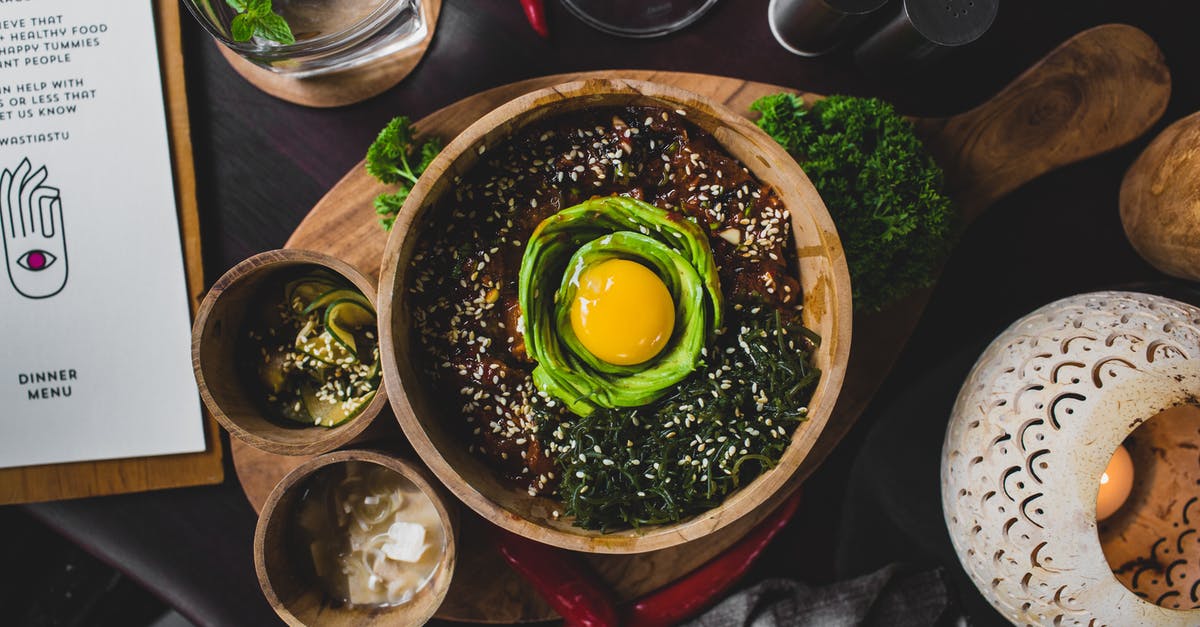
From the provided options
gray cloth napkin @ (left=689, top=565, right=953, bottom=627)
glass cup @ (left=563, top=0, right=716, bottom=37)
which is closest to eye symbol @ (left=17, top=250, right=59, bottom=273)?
glass cup @ (left=563, top=0, right=716, bottom=37)

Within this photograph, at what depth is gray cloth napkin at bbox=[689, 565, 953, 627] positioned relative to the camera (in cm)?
243

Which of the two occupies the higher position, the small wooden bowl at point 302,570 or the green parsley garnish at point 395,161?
the green parsley garnish at point 395,161

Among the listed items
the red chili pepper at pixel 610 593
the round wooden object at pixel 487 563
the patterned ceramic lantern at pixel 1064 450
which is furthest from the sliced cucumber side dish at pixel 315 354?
the patterned ceramic lantern at pixel 1064 450

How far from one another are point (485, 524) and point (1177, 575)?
2080 millimetres

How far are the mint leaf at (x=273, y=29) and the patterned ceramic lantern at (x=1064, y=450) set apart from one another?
230cm

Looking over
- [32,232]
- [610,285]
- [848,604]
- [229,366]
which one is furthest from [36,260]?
[848,604]

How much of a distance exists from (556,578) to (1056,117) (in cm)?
222

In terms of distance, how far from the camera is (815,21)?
2.28 meters

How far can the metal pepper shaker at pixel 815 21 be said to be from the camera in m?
2.16

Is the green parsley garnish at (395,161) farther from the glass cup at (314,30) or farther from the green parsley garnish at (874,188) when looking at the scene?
the green parsley garnish at (874,188)

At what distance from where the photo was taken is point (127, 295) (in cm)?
242

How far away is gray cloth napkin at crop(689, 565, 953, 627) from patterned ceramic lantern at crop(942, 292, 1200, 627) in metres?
0.39

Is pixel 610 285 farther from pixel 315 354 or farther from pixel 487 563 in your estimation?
pixel 487 563

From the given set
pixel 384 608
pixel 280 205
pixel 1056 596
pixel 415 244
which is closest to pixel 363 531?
pixel 384 608
